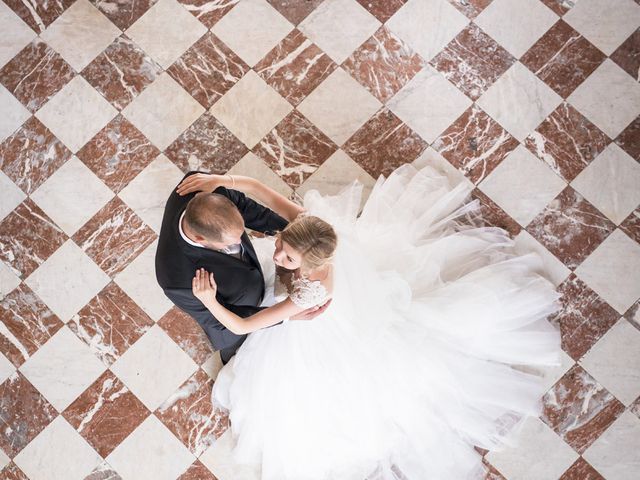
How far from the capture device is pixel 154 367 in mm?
3049

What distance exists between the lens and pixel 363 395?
2.50m

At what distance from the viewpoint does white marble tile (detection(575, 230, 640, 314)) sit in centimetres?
306

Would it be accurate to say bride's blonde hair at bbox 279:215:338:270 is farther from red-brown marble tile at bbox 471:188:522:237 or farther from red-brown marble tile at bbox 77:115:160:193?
red-brown marble tile at bbox 77:115:160:193

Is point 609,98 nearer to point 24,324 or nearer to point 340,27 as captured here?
point 340,27

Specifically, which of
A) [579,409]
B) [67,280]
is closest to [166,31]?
[67,280]

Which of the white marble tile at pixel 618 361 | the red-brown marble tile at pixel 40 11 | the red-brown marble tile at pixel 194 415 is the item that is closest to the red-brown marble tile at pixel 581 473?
the white marble tile at pixel 618 361

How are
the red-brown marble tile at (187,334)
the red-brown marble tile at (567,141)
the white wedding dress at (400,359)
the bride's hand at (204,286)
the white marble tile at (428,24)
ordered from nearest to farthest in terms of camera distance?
the bride's hand at (204,286) < the white wedding dress at (400,359) < the red-brown marble tile at (187,334) < the red-brown marble tile at (567,141) < the white marble tile at (428,24)

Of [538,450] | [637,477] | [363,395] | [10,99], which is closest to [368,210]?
[363,395]

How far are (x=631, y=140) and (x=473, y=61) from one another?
3.13 feet

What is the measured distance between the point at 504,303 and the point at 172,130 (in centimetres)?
197

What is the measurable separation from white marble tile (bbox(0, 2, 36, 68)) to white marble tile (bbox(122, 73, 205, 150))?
0.74m

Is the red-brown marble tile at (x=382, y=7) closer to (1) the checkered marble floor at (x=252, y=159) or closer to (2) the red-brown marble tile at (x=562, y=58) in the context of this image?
(1) the checkered marble floor at (x=252, y=159)

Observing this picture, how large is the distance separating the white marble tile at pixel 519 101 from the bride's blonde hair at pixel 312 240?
5.50ft

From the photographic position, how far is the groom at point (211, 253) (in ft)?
6.45
